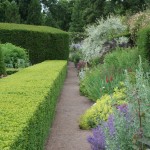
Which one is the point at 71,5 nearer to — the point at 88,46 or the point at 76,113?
the point at 88,46

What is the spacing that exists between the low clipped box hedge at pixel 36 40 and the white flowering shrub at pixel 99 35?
4.39 ft

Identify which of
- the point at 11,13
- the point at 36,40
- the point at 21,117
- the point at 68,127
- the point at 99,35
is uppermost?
the point at 11,13

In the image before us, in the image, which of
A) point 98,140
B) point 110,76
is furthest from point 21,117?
point 110,76

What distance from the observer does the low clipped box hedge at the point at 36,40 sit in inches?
783

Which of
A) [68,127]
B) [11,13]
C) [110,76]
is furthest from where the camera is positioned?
[11,13]

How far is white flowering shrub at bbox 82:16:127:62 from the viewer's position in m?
18.4

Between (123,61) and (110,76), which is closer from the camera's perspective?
(110,76)

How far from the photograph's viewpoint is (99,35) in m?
20.4

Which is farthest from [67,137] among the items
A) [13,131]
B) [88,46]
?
[88,46]

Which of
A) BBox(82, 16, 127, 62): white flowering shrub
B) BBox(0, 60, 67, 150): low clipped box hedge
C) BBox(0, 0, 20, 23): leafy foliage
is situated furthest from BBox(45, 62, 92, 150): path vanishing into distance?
BBox(0, 0, 20, 23): leafy foliage

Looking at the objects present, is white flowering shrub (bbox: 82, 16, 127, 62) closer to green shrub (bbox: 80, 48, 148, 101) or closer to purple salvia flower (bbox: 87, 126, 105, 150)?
green shrub (bbox: 80, 48, 148, 101)

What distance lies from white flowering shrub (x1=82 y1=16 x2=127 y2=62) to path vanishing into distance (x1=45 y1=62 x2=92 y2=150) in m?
7.41

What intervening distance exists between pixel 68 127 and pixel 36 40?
13.4m

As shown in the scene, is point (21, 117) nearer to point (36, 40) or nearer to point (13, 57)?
point (13, 57)
